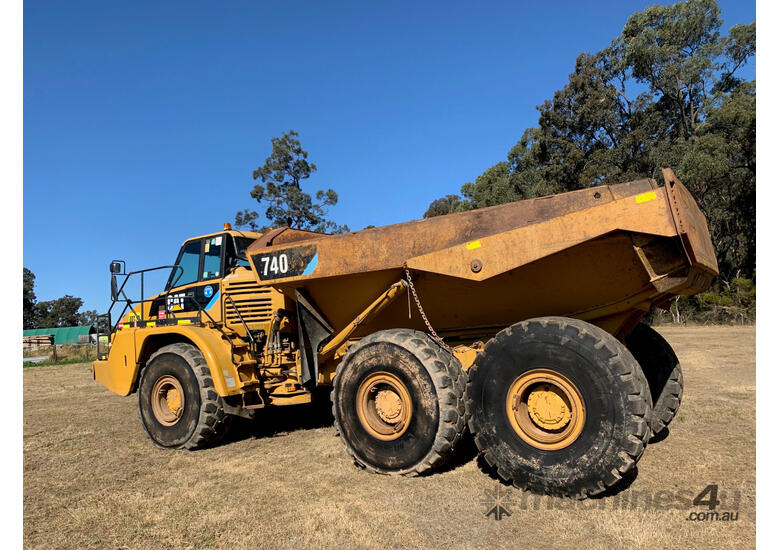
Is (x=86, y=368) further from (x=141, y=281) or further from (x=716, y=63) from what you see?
(x=716, y=63)

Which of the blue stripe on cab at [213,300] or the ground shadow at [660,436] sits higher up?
the blue stripe on cab at [213,300]

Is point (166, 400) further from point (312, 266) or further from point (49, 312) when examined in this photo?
point (49, 312)

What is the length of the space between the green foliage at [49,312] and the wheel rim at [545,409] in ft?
264

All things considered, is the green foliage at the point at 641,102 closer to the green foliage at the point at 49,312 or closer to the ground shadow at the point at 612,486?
the ground shadow at the point at 612,486

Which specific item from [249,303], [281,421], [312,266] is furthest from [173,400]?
[312,266]

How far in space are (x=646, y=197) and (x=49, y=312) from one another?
89997mm

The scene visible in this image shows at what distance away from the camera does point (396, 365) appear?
470cm

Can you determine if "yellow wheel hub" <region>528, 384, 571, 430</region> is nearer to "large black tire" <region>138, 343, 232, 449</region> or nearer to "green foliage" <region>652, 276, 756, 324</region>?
"large black tire" <region>138, 343, 232, 449</region>

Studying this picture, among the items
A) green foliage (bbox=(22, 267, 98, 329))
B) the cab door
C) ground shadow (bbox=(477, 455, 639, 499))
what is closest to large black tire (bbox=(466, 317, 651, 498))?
ground shadow (bbox=(477, 455, 639, 499))

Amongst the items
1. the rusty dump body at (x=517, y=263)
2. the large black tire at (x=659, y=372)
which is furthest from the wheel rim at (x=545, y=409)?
the large black tire at (x=659, y=372)

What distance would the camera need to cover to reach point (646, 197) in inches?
151

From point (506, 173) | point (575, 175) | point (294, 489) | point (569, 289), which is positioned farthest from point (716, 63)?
point (294, 489)

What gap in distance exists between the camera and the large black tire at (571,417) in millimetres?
3666

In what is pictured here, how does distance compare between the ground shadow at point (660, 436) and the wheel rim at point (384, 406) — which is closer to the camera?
the wheel rim at point (384, 406)
